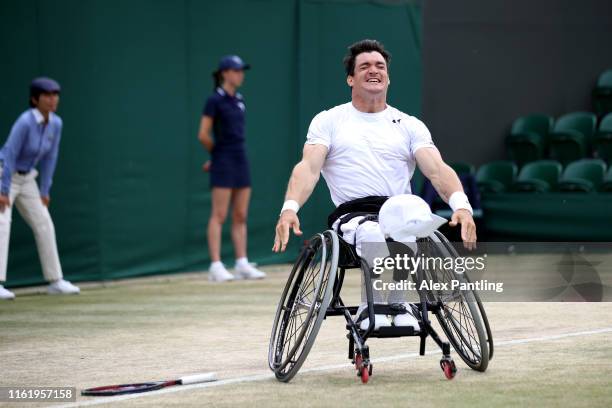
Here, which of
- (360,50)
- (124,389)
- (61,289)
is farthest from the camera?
(61,289)

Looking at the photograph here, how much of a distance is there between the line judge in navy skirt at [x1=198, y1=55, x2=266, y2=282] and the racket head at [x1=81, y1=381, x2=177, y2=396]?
632 centimetres

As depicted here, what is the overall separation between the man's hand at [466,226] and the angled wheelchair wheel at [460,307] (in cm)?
16

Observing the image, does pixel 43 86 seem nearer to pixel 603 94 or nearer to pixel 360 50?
pixel 360 50

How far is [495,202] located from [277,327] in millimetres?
9393

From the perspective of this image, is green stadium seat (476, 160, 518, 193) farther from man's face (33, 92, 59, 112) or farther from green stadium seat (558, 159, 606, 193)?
man's face (33, 92, 59, 112)

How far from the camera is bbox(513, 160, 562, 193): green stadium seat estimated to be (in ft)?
51.5

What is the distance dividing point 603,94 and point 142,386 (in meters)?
12.6

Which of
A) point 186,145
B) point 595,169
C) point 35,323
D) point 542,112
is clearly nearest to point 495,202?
point 595,169

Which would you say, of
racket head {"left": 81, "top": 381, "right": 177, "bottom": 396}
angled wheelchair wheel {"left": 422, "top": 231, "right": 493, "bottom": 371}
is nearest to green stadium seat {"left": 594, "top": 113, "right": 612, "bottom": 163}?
angled wheelchair wheel {"left": 422, "top": 231, "right": 493, "bottom": 371}

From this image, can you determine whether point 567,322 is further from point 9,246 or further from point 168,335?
point 9,246

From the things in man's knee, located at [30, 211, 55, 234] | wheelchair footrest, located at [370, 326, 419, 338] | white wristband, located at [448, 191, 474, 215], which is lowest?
man's knee, located at [30, 211, 55, 234]

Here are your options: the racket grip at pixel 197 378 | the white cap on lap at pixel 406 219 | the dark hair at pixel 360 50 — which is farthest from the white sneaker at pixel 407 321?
the dark hair at pixel 360 50

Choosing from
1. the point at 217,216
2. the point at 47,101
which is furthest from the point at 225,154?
the point at 47,101

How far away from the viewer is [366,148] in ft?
21.8
